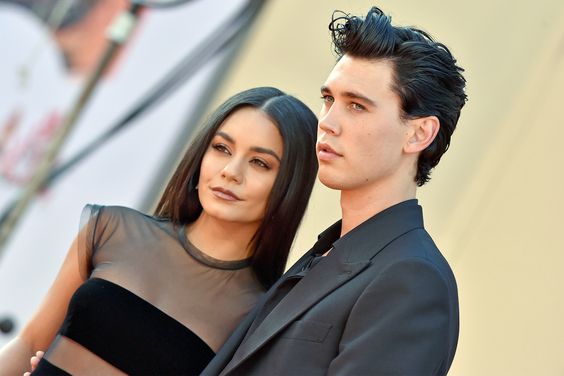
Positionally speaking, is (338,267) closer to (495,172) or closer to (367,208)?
(367,208)

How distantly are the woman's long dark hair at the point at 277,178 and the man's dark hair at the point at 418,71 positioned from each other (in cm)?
42

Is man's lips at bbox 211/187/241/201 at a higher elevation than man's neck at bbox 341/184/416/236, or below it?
below

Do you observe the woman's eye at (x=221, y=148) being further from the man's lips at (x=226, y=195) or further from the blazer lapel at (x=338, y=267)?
the blazer lapel at (x=338, y=267)

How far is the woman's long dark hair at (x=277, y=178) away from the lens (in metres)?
2.29

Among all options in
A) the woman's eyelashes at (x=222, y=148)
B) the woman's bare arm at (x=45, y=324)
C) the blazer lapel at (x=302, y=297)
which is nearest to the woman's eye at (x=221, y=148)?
the woman's eyelashes at (x=222, y=148)

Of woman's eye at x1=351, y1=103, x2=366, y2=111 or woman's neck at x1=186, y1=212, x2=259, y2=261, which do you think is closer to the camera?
woman's eye at x1=351, y1=103, x2=366, y2=111

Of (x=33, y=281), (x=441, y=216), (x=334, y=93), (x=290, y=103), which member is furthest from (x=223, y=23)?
(x=334, y=93)

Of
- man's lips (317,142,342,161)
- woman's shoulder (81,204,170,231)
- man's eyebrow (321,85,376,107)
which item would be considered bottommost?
woman's shoulder (81,204,170,231)

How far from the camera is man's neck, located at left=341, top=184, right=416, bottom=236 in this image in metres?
1.87

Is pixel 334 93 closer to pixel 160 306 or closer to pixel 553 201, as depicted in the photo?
pixel 160 306

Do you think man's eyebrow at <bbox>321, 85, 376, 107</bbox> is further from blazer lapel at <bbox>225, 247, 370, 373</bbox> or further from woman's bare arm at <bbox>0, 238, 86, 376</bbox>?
woman's bare arm at <bbox>0, 238, 86, 376</bbox>

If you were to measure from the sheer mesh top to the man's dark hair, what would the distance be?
62 cm

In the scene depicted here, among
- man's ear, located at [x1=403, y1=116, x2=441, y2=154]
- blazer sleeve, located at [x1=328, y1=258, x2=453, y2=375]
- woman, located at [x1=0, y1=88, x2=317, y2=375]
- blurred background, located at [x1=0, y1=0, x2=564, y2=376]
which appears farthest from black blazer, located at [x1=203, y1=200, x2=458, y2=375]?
blurred background, located at [x1=0, y1=0, x2=564, y2=376]

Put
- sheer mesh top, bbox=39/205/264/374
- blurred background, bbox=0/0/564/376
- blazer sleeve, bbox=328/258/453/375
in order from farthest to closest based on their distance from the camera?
blurred background, bbox=0/0/564/376
sheer mesh top, bbox=39/205/264/374
blazer sleeve, bbox=328/258/453/375
